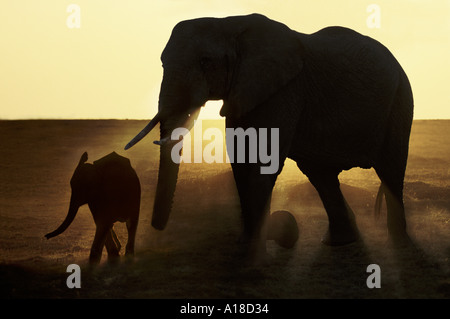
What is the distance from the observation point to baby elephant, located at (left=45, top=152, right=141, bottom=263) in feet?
24.5

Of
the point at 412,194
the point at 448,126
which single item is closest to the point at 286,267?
the point at 412,194

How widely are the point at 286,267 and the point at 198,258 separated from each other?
1038 millimetres

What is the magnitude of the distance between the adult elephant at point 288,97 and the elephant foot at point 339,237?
6cm

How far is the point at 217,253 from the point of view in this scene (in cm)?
830

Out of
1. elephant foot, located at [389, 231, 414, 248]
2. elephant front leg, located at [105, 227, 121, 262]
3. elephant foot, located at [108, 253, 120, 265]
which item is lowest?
elephant foot, located at [108, 253, 120, 265]

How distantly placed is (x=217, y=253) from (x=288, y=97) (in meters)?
1.99

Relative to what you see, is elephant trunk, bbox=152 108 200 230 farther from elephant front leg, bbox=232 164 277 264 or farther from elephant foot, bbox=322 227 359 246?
elephant foot, bbox=322 227 359 246

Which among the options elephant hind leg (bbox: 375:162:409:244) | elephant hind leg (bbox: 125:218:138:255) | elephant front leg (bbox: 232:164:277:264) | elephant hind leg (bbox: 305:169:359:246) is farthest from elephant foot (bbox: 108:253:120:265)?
elephant hind leg (bbox: 375:162:409:244)

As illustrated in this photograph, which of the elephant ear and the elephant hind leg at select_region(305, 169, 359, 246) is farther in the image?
the elephant hind leg at select_region(305, 169, 359, 246)

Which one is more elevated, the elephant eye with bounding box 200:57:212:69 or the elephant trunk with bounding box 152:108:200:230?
the elephant eye with bounding box 200:57:212:69

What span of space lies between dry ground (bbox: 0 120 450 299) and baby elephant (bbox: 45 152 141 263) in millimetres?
315

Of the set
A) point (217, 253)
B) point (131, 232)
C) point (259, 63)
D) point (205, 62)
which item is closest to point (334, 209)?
point (217, 253)

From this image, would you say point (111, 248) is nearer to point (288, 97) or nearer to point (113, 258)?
point (113, 258)

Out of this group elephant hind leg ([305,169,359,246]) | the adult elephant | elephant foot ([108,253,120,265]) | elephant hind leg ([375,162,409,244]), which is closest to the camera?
the adult elephant
